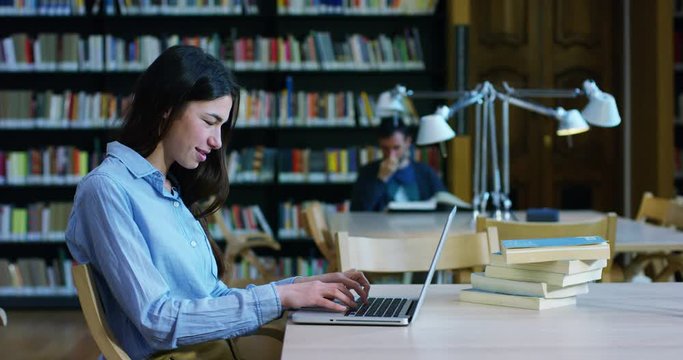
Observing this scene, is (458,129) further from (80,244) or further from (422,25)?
(80,244)

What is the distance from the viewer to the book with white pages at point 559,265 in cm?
187

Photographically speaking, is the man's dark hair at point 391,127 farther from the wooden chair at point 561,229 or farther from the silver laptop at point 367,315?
the silver laptop at point 367,315

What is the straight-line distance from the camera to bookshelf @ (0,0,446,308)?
6305 mm

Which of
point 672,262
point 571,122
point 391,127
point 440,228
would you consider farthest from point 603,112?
point 391,127

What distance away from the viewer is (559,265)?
1877 mm

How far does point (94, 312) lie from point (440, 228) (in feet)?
8.25

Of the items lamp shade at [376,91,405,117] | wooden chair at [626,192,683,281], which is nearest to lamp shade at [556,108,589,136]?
wooden chair at [626,192,683,281]

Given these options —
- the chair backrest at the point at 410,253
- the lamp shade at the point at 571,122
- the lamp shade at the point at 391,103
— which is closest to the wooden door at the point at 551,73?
the lamp shade at the point at 391,103

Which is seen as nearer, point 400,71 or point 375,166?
point 375,166

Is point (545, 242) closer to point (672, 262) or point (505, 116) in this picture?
point (672, 262)

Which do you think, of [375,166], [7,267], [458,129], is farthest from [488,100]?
[7,267]

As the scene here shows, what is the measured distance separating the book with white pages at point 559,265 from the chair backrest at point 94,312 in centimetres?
72

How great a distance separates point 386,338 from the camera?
158cm

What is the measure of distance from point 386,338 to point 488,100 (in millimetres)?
2989
